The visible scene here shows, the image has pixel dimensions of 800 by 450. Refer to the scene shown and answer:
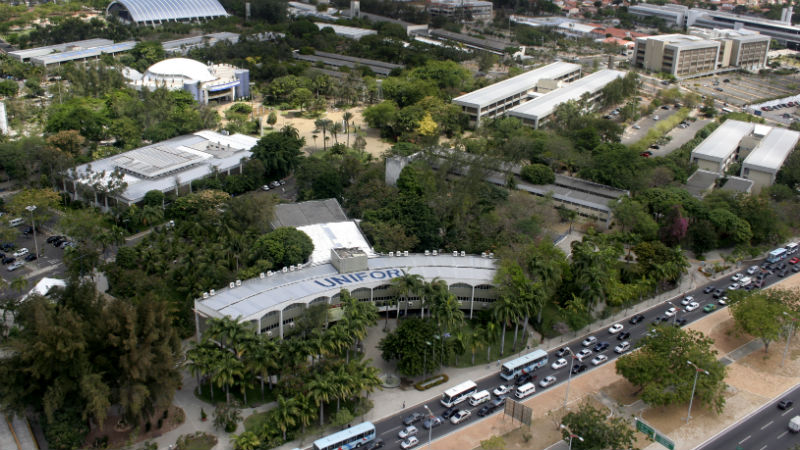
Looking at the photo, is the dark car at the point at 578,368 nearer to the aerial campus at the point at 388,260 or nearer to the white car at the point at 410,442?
the aerial campus at the point at 388,260

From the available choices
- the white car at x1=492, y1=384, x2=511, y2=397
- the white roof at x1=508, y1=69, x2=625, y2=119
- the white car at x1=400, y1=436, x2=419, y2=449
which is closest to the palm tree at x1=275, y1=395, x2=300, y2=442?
the white car at x1=400, y1=436, x2=419, y2=449

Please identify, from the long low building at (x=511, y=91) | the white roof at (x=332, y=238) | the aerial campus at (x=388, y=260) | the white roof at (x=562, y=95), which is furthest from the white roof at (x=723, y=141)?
the white roof at (x=332, y=238)

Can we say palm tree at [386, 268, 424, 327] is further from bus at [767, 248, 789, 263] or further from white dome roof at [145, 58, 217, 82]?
white dome roof at [145, 58, 217, 82]

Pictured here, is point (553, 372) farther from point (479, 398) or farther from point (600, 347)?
point (479, 398)

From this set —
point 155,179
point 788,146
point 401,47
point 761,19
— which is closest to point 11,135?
point 155,179

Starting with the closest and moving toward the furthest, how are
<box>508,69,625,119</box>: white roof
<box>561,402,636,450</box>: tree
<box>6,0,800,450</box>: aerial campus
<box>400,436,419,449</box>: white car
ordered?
<box>561,402,636,450</box>: tree, <box>400,436,419,449</box>: white car, <box>6,0,800,450</box>: aerial campus, <box>508,69,625,119</box>: white roof

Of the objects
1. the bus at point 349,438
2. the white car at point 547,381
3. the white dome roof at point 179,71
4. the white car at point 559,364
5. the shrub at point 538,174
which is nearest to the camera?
the bus at point 349,438

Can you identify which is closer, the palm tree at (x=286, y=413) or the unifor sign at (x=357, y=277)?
the palm tree at (x=286, y=413)
